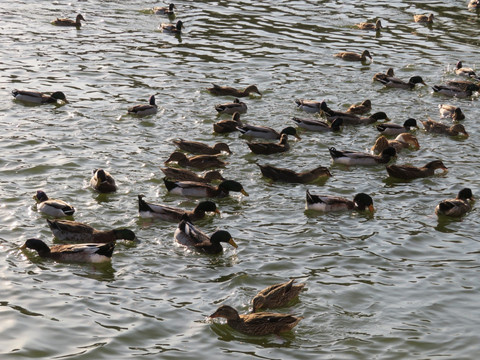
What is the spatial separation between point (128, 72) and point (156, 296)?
14623 millimetres

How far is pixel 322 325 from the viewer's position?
1235cm

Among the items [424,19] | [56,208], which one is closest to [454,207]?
[56,208]

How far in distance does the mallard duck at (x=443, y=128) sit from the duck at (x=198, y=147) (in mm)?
5855

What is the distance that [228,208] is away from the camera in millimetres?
16922

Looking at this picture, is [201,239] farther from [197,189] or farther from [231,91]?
[231,91]

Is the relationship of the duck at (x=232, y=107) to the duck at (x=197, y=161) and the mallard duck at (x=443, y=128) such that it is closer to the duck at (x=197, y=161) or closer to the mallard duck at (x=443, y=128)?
the duck at (x=197, y=161)

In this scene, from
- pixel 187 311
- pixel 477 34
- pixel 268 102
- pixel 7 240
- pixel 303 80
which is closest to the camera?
pixel 187 311

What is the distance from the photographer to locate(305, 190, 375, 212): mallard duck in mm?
16484

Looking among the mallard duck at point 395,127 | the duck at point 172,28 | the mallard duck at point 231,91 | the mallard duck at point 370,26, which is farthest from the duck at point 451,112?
the duck at point 172,28

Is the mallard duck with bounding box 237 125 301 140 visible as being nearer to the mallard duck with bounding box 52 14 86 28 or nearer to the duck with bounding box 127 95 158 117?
the duck with bounding box 127 95 158 117

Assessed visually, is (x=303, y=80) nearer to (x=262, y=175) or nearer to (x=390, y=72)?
(x=390, y=72)

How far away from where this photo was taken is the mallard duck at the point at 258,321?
39.2ft

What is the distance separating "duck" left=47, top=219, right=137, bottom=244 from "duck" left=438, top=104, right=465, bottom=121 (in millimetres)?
11258

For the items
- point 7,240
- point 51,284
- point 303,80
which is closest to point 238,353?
point 51,284
